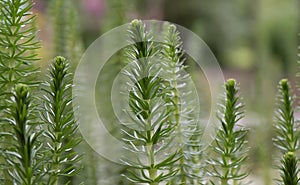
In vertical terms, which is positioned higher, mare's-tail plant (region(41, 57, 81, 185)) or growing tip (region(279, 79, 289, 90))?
growing tip (region(279, 79, 289, 90))

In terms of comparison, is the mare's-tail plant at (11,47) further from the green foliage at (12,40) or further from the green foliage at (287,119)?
the green foliage at (287,119)

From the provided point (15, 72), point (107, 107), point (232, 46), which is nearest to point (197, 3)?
point (232, 46)

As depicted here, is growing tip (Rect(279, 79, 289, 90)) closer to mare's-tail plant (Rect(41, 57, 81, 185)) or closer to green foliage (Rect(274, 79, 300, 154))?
green foliage (Rect(274, 79, 300, 154))

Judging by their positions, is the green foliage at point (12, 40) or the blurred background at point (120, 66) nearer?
the green foliage at point (12, 40)

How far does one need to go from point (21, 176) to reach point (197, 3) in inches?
128

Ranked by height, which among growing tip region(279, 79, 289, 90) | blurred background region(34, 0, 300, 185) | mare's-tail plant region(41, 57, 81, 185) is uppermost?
blurred background region(34, 0, 300, 185)

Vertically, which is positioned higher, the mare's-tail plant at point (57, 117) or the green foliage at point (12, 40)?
the green foliage at point (12, 40)

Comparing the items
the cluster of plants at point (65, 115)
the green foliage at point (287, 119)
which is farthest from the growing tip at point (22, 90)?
the green foliage at point (287, 119)

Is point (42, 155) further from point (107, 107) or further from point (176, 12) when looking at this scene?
point (176, 12)

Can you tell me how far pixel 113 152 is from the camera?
1.34ft

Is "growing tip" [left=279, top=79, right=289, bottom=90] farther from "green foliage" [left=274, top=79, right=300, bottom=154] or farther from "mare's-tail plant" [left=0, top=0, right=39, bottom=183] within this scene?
"mare's-tail plant" [left=0, top=0, right=39, bottom=183]

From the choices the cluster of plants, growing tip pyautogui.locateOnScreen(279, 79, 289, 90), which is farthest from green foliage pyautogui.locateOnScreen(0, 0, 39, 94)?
growing tip pyautogui.locateOnScreen(279, 79, 289, 90)

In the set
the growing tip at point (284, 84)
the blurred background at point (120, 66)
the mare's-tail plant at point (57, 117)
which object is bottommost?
the mare's-tail plant at point (57, 117)

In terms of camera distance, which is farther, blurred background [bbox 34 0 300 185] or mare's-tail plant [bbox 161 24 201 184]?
blurred background [bbox 34 0 300 185]
